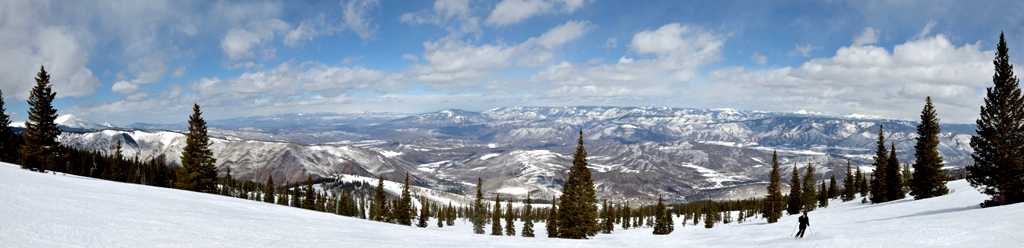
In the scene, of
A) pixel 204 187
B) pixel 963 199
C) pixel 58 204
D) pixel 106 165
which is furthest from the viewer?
pixel 106 165

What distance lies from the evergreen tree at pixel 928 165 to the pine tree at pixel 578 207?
121ft

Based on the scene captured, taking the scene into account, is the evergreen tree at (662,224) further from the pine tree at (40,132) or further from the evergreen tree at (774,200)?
the pine tree at (40,132)

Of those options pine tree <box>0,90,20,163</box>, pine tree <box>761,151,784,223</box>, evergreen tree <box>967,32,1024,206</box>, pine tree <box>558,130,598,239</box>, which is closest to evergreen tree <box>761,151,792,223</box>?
pine tree <box>761,151,784,223</box>

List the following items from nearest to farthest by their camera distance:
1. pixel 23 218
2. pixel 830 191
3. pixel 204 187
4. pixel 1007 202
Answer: pixel 23 218 → pixel 1007 202 → pixel 204 187 → pixel 830 191

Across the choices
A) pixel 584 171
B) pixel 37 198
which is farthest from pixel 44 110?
pixel 584 171

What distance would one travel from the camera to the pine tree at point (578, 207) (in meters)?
49.8

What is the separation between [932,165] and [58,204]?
7943 cm

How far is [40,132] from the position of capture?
157 ft

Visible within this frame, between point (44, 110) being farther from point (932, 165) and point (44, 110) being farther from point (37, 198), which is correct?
point (932, 165)

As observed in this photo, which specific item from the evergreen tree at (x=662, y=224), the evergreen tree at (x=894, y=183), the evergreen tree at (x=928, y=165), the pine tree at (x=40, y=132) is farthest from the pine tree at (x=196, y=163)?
the evergreen tree at (x=894, y=183)

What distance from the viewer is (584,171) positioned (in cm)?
5066

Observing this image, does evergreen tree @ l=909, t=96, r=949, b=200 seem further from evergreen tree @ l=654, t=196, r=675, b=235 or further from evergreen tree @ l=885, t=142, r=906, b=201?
evergreen tree @ l=654, t=196, r=675, b=235

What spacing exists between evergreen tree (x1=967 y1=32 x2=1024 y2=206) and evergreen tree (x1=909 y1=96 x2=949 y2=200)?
12325 millimetres

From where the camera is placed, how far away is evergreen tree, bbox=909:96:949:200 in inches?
2132
